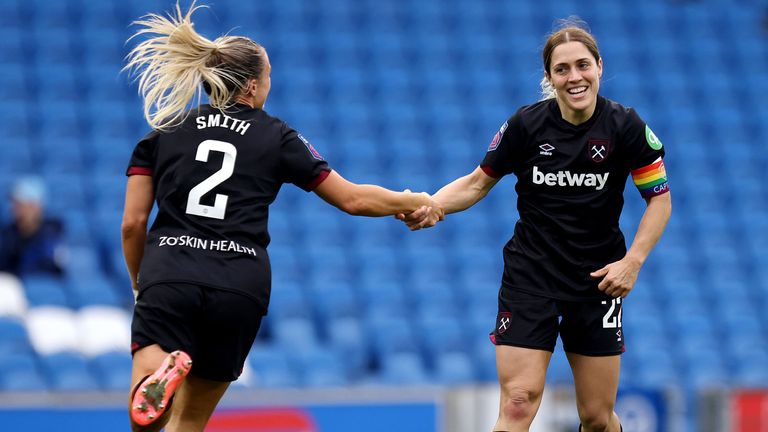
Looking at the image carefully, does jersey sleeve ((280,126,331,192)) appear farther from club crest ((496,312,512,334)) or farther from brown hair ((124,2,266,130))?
club crest ((496,312,512,334))

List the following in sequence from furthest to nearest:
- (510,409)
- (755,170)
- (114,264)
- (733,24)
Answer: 1. (733,24)
2. (755,170)
3. (114,264)
4. (510,409)

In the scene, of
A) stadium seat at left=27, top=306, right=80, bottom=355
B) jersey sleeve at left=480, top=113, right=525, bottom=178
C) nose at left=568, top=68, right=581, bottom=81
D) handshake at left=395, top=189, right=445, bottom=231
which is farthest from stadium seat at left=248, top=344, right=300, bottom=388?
nose at left=568, top=68, right=581, bottom=81

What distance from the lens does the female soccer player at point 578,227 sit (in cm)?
532

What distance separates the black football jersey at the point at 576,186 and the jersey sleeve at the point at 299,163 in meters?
1.02

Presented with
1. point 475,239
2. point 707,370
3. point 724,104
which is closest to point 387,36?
point 475,239

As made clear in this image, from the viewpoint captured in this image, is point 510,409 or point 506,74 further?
point 506,74

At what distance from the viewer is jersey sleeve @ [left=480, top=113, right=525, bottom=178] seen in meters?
5.49

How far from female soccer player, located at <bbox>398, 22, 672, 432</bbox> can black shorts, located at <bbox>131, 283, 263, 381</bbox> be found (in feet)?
4.17

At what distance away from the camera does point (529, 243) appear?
5.49 metres

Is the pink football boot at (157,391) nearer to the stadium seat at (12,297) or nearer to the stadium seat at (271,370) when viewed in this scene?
the stadium seat at (271,370)

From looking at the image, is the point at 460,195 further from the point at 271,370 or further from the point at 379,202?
the point at 271,370

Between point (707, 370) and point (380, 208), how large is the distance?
7115mm

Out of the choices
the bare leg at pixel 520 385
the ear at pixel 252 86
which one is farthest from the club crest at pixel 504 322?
the ear at pixel 252 86

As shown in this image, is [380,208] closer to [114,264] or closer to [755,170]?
[114,264]
